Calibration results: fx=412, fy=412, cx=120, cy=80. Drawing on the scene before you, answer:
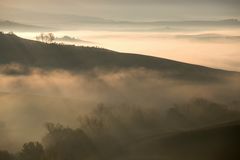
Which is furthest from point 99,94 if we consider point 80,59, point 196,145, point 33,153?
point 196,145

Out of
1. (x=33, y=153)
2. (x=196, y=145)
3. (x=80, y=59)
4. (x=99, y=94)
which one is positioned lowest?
(x=99, y=94)

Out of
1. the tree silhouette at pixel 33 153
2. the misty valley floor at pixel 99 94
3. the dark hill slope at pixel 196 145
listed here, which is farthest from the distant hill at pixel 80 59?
the dark hill slope at pixel 196 145

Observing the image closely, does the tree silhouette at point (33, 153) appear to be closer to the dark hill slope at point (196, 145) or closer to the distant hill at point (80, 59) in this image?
the dark hill slope at point (196, 145)

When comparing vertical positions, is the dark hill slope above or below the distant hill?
below

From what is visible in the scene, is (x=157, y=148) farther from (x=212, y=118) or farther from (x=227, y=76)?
(x=227, y=76)

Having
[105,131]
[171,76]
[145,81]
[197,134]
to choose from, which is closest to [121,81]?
[145,81]

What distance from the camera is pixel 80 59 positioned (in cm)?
8456

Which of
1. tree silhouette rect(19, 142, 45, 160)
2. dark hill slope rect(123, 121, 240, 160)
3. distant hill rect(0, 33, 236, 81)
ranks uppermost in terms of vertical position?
distant hill rect(0, 33, 236, 81)

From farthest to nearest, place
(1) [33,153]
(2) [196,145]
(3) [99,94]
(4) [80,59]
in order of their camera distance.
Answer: (4) [80,59]
(3) [99,94]
(1) [33,153]
(2) [196,145]

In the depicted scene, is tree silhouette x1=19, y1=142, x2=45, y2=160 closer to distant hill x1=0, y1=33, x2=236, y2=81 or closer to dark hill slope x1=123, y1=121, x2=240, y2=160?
dark hill slope x1=123, y1=121, x2=240, y2=160

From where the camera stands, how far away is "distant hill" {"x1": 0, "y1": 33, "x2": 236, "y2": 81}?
3130 inches

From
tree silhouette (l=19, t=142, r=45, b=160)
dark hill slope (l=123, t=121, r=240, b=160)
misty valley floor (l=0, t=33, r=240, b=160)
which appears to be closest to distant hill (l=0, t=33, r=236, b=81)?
misty valley floor (l=0, t=33, r=240, b=160)

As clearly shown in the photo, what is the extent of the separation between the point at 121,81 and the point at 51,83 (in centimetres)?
1593

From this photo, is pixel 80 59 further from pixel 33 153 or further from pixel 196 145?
pixel 196 145
